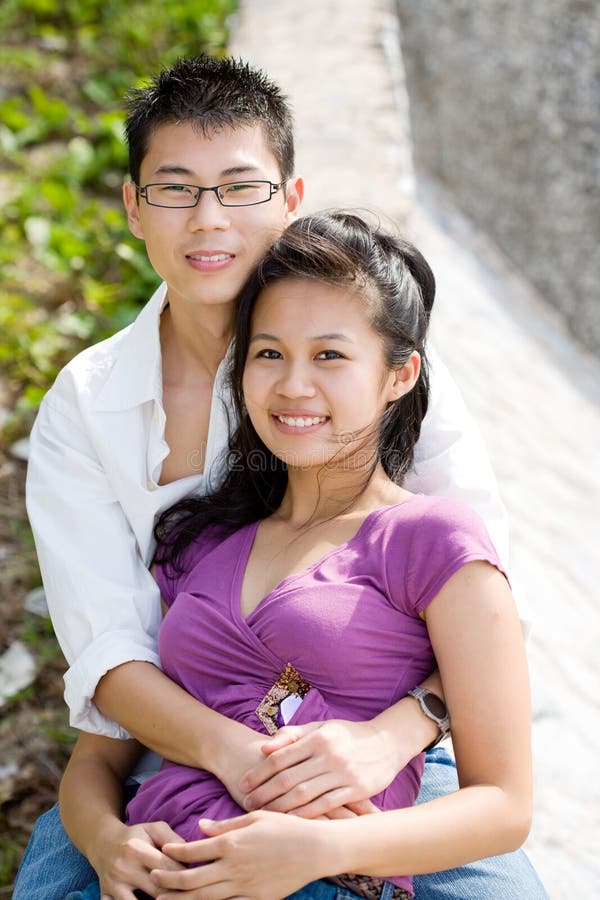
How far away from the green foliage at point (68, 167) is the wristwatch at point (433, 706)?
234 cm

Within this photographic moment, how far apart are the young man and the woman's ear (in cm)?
22

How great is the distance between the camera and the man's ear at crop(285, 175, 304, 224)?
94.7 inches

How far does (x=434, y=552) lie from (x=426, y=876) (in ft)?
2.13

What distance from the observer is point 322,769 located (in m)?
1.75

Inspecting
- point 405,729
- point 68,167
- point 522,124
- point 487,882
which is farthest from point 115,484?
point 522,124

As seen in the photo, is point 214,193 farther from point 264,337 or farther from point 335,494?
point 335,494

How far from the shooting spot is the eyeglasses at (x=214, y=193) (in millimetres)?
2209

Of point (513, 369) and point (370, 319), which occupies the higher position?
point (370, 319)

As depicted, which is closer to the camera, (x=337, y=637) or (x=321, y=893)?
(x=321, y=893)

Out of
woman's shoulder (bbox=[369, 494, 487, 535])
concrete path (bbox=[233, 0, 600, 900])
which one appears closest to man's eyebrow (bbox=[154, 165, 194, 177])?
woman's shoulder (bbox=[369, 494, 487, 535])

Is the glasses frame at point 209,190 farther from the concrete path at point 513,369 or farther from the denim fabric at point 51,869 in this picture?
the concrete path at point 513,369

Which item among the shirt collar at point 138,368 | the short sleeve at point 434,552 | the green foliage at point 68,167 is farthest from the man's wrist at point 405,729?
the green foliage at point 68,167

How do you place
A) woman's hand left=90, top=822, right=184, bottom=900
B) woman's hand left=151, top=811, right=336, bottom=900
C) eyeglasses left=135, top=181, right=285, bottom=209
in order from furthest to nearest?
eyeglasses left=135, top=181, right=285, bottom=209 → woman's hand left=90, top=822, right=184, bottom=900 → woman's hand left=151, top=811, right=336, bottom=900

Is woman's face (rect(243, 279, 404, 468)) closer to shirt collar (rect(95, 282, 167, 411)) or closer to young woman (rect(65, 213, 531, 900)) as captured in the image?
young woman (rect(65, 213, 531, 900))
